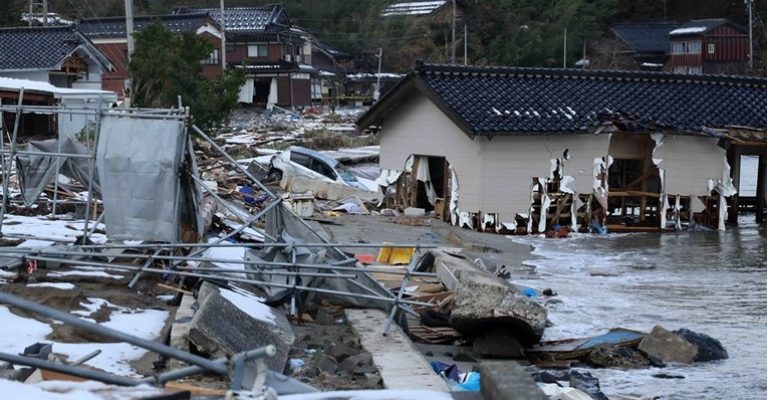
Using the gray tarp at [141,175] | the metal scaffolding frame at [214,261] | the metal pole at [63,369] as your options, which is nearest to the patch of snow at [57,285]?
the metal scaffolding frame at [214,261]

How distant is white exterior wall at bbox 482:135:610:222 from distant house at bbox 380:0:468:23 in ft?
134

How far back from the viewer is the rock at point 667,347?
45.0 ft

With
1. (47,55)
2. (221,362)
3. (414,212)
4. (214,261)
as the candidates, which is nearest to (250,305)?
(214,261)

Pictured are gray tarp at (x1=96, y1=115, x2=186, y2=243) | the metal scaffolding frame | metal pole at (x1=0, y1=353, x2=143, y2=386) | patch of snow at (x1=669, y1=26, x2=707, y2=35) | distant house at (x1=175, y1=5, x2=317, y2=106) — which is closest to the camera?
metal pole at (x1=0, y1=353, x2=143, y2=386)

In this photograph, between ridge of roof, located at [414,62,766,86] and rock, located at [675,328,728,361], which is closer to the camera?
rock, located at [675,328,728,361]

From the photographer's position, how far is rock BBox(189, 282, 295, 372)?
33.9 feet

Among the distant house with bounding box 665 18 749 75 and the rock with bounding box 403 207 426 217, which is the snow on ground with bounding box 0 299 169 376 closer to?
the rock with bounding box 403 207 426 217

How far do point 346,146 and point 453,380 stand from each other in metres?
34.5

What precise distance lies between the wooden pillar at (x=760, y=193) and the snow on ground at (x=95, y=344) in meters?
21.5

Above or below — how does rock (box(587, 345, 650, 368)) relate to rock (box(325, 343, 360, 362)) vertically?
below

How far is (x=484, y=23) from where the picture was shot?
6756cm

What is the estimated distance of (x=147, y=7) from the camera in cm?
7631

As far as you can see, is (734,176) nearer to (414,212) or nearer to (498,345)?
(414,212)

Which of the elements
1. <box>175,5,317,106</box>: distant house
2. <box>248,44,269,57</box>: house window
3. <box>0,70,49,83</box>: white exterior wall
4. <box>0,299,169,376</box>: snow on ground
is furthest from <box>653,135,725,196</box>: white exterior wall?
<box>248,44,269,57</box>: house window
